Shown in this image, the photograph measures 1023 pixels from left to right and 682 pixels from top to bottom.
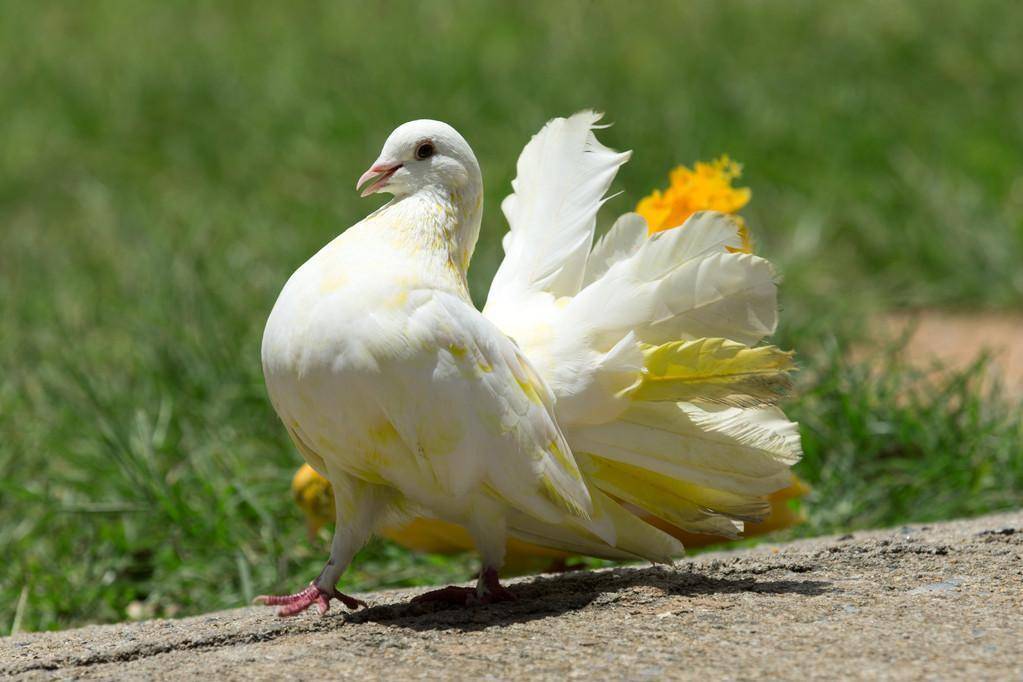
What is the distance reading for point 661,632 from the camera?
285 cm

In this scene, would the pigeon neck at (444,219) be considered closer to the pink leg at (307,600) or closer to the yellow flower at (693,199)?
the pink leg at (307,600)

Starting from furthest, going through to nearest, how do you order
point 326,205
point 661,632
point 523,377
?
point 326,205 → point 523,377 → point 661,632

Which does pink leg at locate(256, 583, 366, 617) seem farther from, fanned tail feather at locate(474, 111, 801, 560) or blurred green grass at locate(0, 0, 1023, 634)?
blurred green grass at locate(0, 0, 1023, 634)

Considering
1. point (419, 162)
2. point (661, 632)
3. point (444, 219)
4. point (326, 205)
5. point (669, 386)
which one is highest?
point (326, 205)

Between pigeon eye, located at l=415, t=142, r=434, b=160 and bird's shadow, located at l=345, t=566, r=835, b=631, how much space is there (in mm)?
1036

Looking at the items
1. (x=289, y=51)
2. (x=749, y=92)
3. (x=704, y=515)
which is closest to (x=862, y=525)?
(x=704, y=515)

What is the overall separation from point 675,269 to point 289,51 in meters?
7.30

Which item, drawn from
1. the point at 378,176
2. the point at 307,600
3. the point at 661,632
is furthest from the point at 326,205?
the point at 661,632

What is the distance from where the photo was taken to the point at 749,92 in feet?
29.2

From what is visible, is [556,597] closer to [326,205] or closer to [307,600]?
[307,600]

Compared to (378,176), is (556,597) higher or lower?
lower

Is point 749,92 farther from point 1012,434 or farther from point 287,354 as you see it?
point 287,354

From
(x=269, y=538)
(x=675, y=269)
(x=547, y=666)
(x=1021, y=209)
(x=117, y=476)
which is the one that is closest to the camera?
(x=547, y=666)

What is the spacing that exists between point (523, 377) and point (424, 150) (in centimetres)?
58
